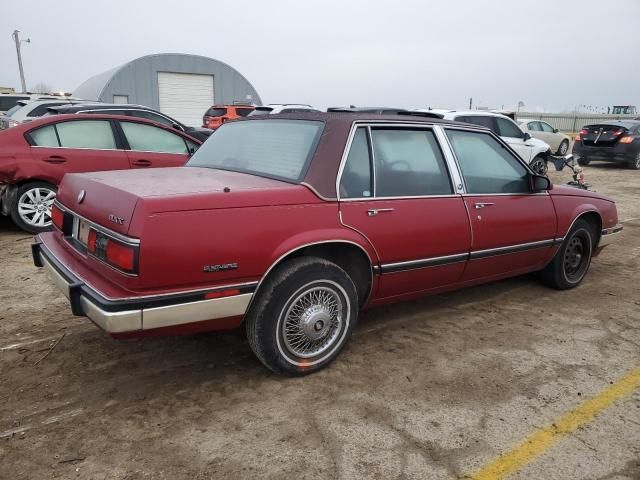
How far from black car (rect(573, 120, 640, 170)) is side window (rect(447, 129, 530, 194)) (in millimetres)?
12922

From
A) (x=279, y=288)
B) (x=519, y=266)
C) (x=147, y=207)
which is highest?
(x=147, y=207)

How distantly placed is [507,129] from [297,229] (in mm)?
9619

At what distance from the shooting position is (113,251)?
2588 millimetres

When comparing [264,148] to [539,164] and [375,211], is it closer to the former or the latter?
[375,211]

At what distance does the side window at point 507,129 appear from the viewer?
11000 millimetres

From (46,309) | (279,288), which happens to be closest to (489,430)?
(279,288)

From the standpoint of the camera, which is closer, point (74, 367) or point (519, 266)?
point (74, 367)

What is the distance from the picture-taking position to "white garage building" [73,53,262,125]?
29.9 metres

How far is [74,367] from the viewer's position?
3238mm

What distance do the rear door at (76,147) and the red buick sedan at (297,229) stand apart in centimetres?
298

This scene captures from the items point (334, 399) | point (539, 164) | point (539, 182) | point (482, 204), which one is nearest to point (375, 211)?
point (482, 204)

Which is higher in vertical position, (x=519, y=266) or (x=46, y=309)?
(x=519, y=266)

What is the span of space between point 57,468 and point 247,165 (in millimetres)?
2086

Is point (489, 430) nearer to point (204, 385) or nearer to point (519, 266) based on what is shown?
point (204, 385)
